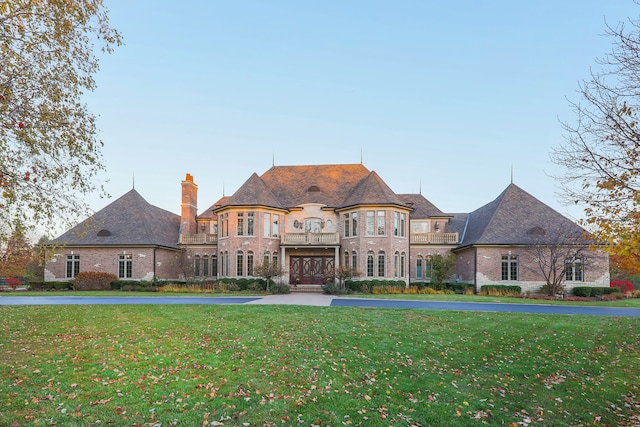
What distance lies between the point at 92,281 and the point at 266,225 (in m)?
13.8

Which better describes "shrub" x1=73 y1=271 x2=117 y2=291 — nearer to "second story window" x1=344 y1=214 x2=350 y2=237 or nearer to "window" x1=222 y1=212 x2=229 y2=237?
"window" x1=222 y1=212 x2=229 y2=237

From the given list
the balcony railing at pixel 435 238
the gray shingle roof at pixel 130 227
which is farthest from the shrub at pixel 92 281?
the balcony railing at pixel 435 238

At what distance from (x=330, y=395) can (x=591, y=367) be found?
6908 mm

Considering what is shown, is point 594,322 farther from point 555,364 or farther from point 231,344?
point 231,344

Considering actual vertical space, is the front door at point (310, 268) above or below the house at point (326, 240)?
below

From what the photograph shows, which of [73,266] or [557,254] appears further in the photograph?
[73,266]

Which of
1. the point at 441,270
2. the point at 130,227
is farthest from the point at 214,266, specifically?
the point at 441,270

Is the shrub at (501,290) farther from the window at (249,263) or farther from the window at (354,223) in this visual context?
the window at (249,263)

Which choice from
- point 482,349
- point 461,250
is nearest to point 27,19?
point 482,349

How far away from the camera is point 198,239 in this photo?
35.2m

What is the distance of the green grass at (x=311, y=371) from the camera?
20.7ft

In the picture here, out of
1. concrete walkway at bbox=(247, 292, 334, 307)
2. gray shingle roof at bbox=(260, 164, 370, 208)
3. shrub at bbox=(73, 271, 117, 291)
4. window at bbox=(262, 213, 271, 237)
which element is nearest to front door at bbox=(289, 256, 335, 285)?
window at bbox=(262, 213, 271, 237)

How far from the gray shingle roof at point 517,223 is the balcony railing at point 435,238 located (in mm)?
1048

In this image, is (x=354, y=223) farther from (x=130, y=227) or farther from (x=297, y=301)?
(x=130, y=227)
